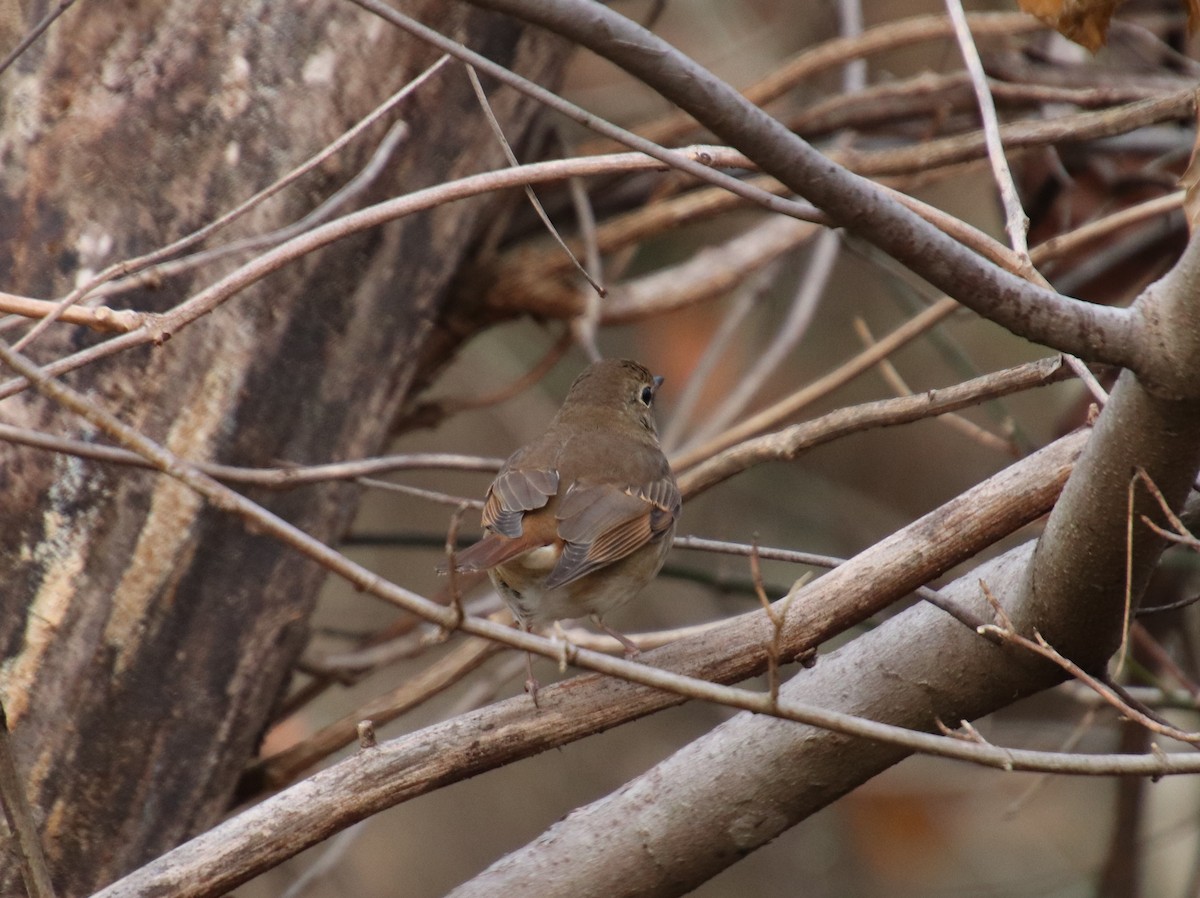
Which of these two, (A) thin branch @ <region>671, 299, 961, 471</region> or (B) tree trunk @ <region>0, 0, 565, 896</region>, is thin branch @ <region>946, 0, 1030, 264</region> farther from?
(B) tree trunk @ <region>0, 0, 565, 896</region>

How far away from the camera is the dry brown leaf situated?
2.18m

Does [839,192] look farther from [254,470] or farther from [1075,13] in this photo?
[254,470]

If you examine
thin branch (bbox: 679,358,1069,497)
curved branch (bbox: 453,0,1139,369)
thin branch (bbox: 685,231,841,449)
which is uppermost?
thin branch (bbox: 685,231,841,449)

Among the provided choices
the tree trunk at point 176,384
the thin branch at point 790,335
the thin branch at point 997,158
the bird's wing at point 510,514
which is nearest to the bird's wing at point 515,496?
the bird's wing at point 510,514

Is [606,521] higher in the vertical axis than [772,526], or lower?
lower

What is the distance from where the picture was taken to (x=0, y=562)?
2.70 m

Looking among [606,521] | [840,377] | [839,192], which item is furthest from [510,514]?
[839,192]

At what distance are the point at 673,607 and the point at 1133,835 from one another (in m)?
2.45

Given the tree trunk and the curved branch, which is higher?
the tree trunk

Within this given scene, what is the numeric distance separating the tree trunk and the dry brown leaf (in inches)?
62.4

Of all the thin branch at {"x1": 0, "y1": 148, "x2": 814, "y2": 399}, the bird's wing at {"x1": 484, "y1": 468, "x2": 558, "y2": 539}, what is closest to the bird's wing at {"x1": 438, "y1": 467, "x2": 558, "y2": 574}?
the bird's wing at {"x1": 484, "y1": 468, "x2": 558, "y2": 539}

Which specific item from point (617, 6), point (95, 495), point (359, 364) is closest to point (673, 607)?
point (617, 6)

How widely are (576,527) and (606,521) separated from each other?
0.07 metres

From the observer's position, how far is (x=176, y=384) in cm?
295
